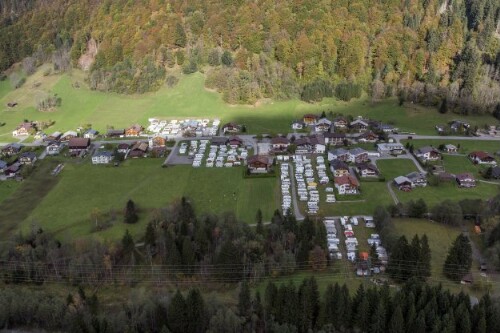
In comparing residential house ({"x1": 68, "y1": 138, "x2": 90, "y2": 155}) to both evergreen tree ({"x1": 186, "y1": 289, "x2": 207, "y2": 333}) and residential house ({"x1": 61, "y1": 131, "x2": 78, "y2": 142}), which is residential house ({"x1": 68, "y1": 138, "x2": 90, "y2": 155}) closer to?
residential house ({"x1": 61, "y1": 131, "x2": 78, "y2": 142})

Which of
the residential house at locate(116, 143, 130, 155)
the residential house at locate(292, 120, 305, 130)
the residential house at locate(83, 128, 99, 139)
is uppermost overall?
the residential house at locate(292, 120, 305, 130)

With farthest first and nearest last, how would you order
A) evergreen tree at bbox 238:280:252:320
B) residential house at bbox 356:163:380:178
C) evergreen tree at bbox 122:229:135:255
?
1. residential house at bbox 356:163:380:178
2. evergreen tree at bbox 122:229:135:255
3. evergreen tree at bbox 238:280:252:320

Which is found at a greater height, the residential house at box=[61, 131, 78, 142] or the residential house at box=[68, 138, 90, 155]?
the residential house at box=[68, 138, 90, 155]

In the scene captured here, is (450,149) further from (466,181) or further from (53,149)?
(53,149)

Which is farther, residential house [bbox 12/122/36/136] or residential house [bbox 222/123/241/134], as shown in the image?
A: residential house [bbox 12/122/36/136]

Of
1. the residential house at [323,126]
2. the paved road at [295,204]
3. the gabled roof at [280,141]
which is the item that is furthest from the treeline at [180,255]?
the residential house at [323,126]

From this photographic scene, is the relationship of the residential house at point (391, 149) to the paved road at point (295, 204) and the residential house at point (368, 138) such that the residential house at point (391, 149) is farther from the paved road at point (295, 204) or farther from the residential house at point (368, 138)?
the paved road at point (295, 204)

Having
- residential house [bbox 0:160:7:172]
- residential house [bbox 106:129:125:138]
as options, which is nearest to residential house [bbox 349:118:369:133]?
residential house [bbox 106:129:125:138]
